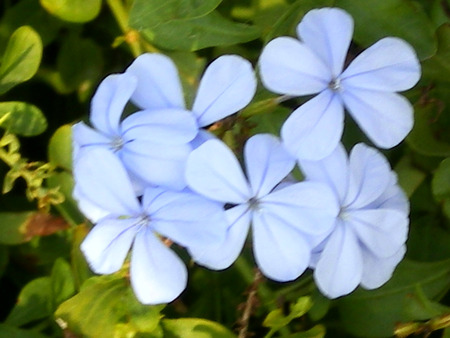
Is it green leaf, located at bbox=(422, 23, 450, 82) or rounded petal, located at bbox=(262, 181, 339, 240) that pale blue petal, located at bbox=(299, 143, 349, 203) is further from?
green leaf, located at bbox=(422, 23, 450, 82)

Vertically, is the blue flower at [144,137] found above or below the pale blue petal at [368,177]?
above

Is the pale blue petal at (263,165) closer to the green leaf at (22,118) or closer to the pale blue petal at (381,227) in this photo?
the pale blue petal at (381,227)

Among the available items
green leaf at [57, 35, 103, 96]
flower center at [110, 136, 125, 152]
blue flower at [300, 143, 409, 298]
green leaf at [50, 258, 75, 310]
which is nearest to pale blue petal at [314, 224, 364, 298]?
blue flower at [300, 143, 409, 298]

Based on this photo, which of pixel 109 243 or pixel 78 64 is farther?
pixel 78 64

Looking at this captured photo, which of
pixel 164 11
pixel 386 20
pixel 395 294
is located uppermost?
pixel 164 11

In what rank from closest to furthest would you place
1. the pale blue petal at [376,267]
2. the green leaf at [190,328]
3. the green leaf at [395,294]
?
1. the pale blue petal at [376,267]
2. the green leaf at [190,328]
3. the green leaf at [395,294]

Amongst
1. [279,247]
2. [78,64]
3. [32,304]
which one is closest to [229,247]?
[279,247]

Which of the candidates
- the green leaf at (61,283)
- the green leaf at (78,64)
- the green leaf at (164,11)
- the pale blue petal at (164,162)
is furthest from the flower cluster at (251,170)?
the green leaf at (78,64)

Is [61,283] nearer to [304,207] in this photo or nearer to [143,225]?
[143,225]

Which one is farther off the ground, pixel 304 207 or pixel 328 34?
pixel 328 34
